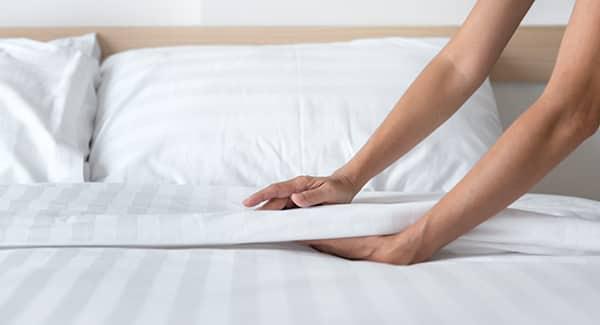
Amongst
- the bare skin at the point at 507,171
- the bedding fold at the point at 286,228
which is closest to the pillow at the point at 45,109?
the bedding fold at the point at 286,228

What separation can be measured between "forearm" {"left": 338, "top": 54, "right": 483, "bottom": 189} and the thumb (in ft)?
0.30

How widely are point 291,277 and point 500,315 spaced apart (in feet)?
0.92

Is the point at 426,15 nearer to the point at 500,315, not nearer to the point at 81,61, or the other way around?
the point at 81,61

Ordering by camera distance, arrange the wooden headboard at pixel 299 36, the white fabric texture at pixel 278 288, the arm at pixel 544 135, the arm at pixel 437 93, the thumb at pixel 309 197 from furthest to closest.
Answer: the wooden headboard at pixel 299 36 < the arm at pixel 437 93 < the thumb at pixel 309 197 < the arm at pixel 544 135 < the white fabric texture at pixel 278 288

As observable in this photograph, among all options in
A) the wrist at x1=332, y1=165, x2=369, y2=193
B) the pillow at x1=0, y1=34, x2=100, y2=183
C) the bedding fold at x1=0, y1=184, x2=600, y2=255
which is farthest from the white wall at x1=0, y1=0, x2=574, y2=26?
the bedding fold at x1=0, y1=184, x2=600, y2=255

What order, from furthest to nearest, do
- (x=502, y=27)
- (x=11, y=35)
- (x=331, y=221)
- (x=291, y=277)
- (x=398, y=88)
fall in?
(x=11, y=35), (x=398, y=88), (x=502, y=27), (x=331, y=221), (x=291, y=277)

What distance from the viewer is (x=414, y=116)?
1.56 metres

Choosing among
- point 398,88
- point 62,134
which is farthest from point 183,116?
point 398,88

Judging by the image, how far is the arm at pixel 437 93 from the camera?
5.01ft

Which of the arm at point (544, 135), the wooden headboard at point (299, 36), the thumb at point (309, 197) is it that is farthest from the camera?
the wooden headboard at point (299, 36)

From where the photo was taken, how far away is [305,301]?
1124 mm

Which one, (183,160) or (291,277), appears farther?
(183,160)

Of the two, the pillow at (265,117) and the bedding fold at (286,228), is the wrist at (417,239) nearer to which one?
the bedding fold at (286,228)

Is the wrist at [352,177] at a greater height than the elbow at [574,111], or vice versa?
the elbow at [574,111]
